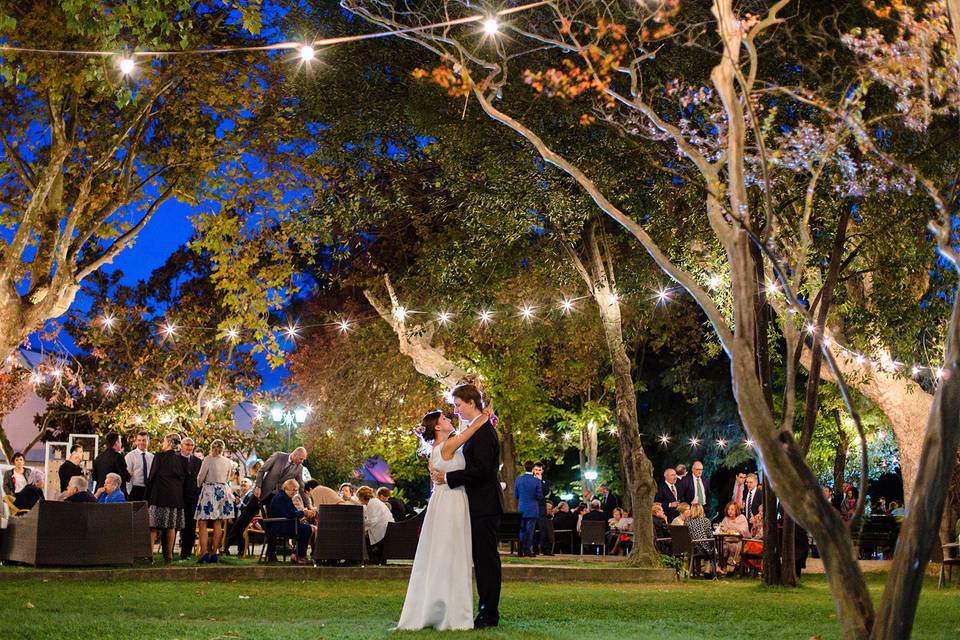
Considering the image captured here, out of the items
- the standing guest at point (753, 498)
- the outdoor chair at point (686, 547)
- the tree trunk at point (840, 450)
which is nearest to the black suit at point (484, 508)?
the outdoor chair at point (686, 547)

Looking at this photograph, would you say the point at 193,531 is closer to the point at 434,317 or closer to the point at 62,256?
the point at 62,256

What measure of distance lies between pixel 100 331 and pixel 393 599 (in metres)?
22.4

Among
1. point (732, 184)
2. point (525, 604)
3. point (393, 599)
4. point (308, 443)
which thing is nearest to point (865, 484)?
point (732, 184)

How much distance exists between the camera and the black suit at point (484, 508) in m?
8.74

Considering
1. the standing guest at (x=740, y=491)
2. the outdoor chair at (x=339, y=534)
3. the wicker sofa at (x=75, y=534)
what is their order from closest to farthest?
the wicker sofa at (x=75, y=534), the outdoor chair at (x=339, y=534), the standing guest at (x=740, y=491)

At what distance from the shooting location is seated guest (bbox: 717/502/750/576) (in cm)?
1675

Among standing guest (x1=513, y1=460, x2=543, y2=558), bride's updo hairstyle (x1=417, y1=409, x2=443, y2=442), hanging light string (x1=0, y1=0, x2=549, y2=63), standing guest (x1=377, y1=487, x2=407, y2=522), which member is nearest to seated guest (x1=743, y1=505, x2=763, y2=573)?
standing guest (x1=513, y1=460, x2=543, y2=558)

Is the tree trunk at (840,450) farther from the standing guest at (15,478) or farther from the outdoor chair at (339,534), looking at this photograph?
the standing guest at (15,478)

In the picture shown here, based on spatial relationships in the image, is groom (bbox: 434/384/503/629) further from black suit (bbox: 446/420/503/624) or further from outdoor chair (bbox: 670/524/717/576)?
outdoor chair (bbox: 670/524/717/576)

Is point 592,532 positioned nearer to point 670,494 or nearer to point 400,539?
point 670,494

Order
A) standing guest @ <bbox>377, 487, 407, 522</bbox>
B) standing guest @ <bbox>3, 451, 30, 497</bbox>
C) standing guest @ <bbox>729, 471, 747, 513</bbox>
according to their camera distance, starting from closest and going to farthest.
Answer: standing guest @ <bbox>3, 451, 30, 497</bbox> → standing guest @ <bbox>377, 487, 407, 522</bbox> → standing guest @ <bbox>729, 471, 747, 513</bbox>

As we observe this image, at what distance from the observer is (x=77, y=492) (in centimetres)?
1412

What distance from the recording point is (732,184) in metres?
7.05

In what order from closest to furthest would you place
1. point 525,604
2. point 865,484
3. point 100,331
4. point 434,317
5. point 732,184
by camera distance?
point 865,484
point 732,184
point 525,604
point 434,317
point 100,331
